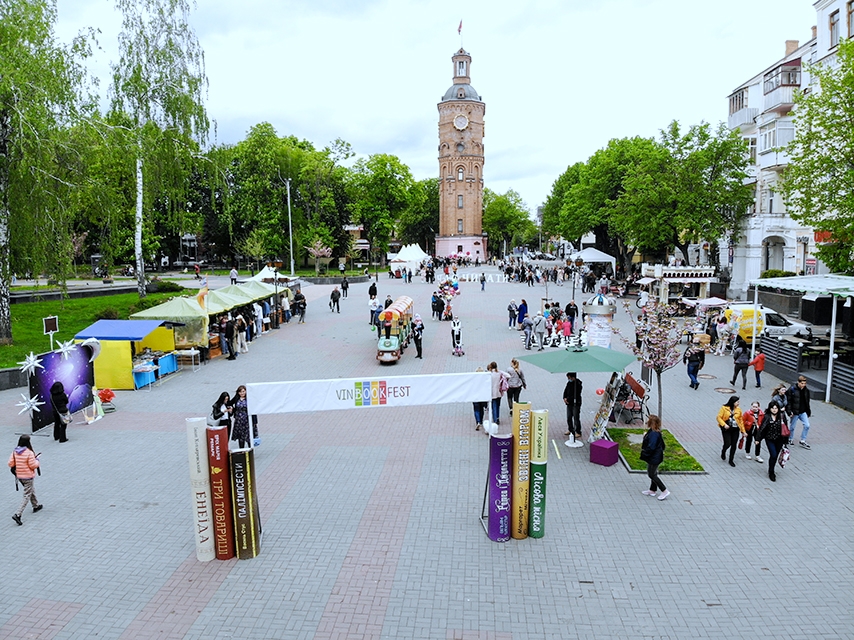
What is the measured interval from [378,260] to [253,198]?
3017 centimetres

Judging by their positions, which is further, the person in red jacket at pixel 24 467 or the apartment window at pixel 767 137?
the apartment window at pixel 767 137

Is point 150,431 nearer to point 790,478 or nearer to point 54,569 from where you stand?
point 54,569

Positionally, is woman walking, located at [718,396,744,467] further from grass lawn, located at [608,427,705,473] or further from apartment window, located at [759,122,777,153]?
apartment window, located at [759,122,777,153]

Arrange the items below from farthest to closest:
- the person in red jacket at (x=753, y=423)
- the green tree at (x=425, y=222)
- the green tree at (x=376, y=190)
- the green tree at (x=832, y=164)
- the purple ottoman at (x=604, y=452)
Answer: the green tree at (x=425, y=222), the green tree at (x=376, y=190), the green tree at (x=832, y=164), the person in red jacket at (x=753, y=423), the purple ottoman at (x=604, y=452)

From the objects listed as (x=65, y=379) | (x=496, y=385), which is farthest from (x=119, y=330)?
(x=496, y=385)

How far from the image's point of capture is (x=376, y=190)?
6550cm

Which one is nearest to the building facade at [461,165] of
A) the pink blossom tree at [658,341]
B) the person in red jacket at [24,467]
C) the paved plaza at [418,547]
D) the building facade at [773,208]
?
the building facade at [773,208]

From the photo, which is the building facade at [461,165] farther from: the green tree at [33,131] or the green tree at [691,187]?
the green tree at [33,131]

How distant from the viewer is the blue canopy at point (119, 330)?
1752cm

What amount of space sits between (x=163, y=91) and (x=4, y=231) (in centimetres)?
1390

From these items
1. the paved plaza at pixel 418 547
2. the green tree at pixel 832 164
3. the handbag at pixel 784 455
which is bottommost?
the paved plaza at pixel 418 547

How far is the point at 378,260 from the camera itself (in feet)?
286

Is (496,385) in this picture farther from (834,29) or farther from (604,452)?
(834,29)

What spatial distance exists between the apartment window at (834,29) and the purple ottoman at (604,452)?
27437 millimetres
